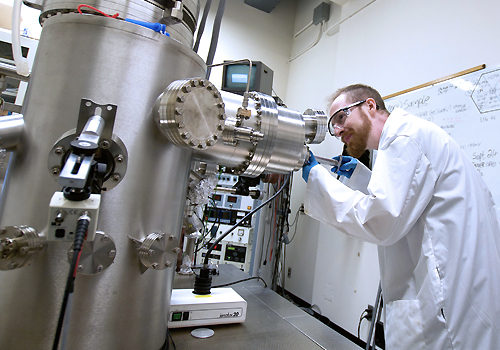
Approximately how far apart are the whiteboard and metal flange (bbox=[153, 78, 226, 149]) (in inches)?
63.4

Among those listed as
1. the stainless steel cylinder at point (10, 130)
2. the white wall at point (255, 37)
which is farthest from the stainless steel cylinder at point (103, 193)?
the white wall at point (255, 37)

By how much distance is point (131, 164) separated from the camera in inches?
18.6

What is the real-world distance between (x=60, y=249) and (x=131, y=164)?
165mm

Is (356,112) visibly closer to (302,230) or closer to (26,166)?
(26,166)

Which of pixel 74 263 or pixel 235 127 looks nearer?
pixel 74 263

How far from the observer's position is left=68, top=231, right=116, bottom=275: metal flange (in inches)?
16.7

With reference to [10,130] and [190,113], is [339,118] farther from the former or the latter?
[10,130]

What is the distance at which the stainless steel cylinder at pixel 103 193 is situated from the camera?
436mm

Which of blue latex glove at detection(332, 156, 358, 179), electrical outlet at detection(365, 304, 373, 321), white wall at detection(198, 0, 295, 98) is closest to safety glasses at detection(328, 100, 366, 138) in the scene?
blue latex glove at detection(332, 156, 358, 179)

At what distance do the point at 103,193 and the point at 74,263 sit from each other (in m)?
0.16

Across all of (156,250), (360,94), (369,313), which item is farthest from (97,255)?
(369,313)

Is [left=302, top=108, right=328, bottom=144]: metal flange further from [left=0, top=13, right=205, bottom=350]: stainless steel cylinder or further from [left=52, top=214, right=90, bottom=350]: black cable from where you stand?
[left=52, top=214, right=90, bottom=350]: black cable

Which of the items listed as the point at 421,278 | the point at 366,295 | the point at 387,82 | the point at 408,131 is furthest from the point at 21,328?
the point at 387,82

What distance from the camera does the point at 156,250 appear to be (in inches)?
18.7
